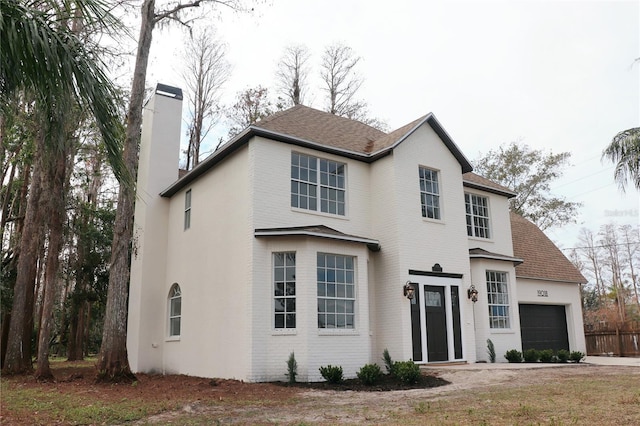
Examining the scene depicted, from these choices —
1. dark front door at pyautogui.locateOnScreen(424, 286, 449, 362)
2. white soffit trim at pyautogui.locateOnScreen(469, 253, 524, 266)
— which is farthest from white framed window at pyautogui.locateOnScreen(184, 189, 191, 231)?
white soffit trim at pyautogui.locateOnScreen(469, 253, 524, 266)

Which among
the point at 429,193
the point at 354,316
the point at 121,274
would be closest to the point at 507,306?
the point at 429,193

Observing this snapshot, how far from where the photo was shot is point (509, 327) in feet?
57.1

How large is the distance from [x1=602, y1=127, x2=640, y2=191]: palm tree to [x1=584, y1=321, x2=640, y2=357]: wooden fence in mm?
7741

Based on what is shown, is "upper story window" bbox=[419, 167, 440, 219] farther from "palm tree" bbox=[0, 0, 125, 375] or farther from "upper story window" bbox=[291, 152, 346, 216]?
"palm tree" bbox=[0, 0, 125, 375]

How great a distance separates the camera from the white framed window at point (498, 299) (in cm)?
1720

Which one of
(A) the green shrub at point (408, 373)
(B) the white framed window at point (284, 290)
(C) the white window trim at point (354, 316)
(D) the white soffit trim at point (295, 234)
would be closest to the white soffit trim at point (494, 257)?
(C) the white window trim at point (354, 316)

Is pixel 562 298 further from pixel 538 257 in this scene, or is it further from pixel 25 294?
pixel 25 294

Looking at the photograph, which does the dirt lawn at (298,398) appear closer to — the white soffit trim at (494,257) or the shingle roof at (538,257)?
the white soffit trim at (494,257)

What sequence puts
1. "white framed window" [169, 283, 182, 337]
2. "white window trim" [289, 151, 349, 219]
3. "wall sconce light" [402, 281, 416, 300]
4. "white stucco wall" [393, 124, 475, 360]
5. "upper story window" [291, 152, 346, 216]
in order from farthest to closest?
1. "white framed window" [169, 283, 182, 337]
2. "white stucco wall" [393, 124, 475, 360]
3. "upper story window" [291, 152, 346, 216]
4. "white window trim" [289, 151, 349, 219]
5. "wall sconce light" [402, 281, 416, 300]

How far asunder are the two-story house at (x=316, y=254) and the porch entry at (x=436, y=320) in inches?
1.7

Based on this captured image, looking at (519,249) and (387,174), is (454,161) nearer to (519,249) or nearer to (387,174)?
(387,174)

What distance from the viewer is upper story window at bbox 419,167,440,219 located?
15859mm

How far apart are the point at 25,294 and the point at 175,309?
461 cm

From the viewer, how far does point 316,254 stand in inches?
524
